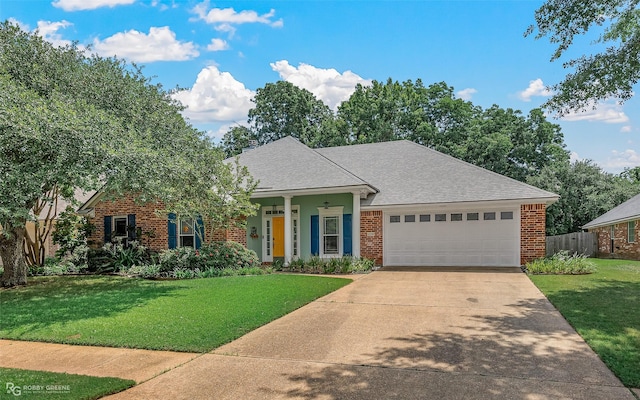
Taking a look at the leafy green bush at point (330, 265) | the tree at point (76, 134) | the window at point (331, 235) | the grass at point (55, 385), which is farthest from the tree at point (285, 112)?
the grass at point (55, 385)

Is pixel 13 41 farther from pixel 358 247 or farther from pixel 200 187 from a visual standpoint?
pixel 358 247

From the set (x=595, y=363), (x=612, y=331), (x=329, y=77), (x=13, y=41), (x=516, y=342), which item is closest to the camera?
(x=595, y=363)

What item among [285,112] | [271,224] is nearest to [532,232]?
[271,224]

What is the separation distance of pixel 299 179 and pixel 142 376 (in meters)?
12.4

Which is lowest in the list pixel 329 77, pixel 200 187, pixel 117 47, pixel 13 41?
pixel 200 187

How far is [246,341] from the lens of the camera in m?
6.29

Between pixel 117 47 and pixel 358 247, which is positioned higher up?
pixel 117 47

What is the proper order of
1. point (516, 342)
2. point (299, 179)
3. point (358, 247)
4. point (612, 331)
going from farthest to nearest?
point (299, 179)
point (358, 247)
point (612, 331)
point (516, 342)

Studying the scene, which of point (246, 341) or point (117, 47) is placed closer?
point (246, 341)

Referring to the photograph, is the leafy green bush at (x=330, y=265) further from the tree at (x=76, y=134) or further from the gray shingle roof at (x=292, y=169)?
the tree at (x=76, y=134)

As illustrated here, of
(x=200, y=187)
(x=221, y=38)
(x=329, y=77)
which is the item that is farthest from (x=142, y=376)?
(x=329, y=77)

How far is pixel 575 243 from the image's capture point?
2411 centimetres
